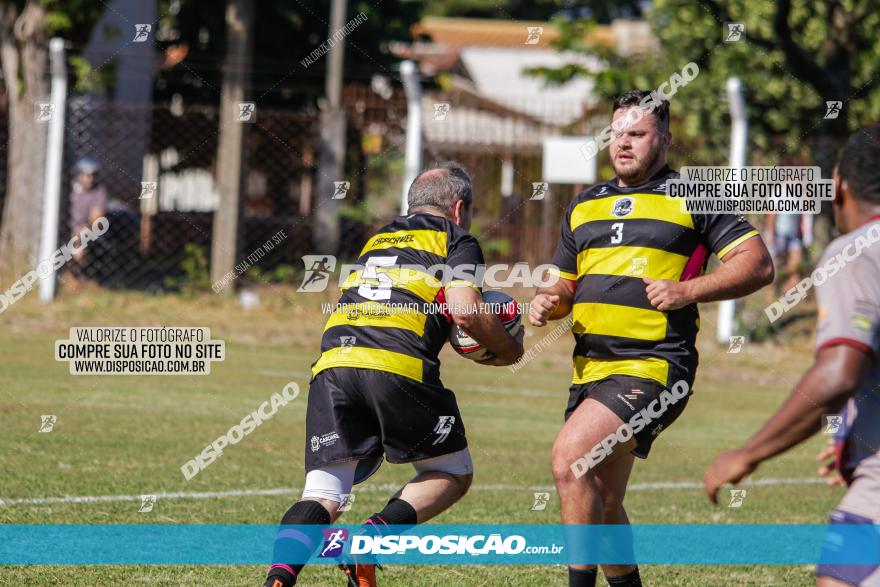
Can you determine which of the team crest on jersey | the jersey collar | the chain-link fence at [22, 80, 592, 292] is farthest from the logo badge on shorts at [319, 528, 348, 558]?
the chain-link fence at [22, 80, 592, 292]

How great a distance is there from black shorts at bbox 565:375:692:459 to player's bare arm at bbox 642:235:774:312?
1.13 feet

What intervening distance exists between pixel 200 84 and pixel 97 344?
14.4 meters

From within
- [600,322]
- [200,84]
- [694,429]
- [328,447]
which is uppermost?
[200,84]

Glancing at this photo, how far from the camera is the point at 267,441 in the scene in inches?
405

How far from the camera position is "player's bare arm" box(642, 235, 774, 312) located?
536 cm

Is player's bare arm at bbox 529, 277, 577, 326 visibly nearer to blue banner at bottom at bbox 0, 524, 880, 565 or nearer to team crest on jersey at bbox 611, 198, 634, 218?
team crest on jersey at bbox 611, 198, 634, 218

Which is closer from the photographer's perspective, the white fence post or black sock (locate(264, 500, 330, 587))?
black sock (locate(264, 500, 330, 587))

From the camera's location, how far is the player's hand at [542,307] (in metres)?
5.71

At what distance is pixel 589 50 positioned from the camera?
27812 millimetres

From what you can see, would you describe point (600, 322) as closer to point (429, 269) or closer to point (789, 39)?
point (429, 269)

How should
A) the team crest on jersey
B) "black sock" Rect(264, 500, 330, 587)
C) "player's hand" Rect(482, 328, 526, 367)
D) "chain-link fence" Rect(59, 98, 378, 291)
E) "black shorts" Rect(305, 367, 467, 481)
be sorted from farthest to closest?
"chain-link fence" Rect(59, 98, 378, 291)
the team crest on jersey
"player's hand" Rect(482, 328, 526, 367)
"black shorts" Rect(305, 367, 467, 481)
"black sock" Rect(264, 500, 330, 587)

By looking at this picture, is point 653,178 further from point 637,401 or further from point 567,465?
point 567,465

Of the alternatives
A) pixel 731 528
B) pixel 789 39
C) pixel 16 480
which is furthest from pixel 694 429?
pixel 789 39

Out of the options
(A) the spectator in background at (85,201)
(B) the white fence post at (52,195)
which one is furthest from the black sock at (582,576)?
(A) the spectator in background at (85,201)
